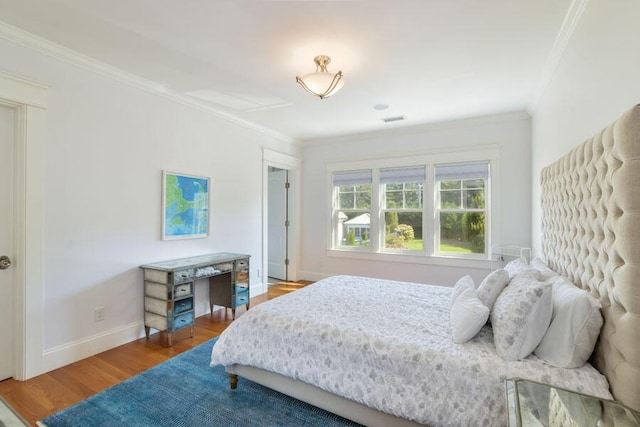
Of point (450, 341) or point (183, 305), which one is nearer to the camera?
point (450, 341)

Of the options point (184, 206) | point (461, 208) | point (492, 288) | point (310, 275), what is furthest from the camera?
point (310, 275)

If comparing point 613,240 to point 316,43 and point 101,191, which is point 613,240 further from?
point 101,191

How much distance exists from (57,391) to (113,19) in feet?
8.86

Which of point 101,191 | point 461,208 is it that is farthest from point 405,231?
point 101,191

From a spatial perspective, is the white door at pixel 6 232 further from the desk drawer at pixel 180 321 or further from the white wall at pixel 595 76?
the white wall at pixel 595 76

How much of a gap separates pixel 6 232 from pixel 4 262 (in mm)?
227

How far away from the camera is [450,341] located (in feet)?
5.97

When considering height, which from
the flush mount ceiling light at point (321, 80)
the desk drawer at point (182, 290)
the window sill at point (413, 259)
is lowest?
the desk drawer at point (182, 290)

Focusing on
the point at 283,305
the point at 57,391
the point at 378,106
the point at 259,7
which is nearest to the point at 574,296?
the point at 283,305

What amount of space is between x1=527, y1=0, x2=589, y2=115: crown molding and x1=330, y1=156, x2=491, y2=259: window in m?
1.51

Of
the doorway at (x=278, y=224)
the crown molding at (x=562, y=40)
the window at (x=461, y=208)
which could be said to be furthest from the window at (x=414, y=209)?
the crown molding at (x=562, y=40)

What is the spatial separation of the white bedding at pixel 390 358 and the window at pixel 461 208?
2.19 m

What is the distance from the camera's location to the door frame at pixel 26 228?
2.39 meters

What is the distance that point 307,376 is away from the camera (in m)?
1.95
